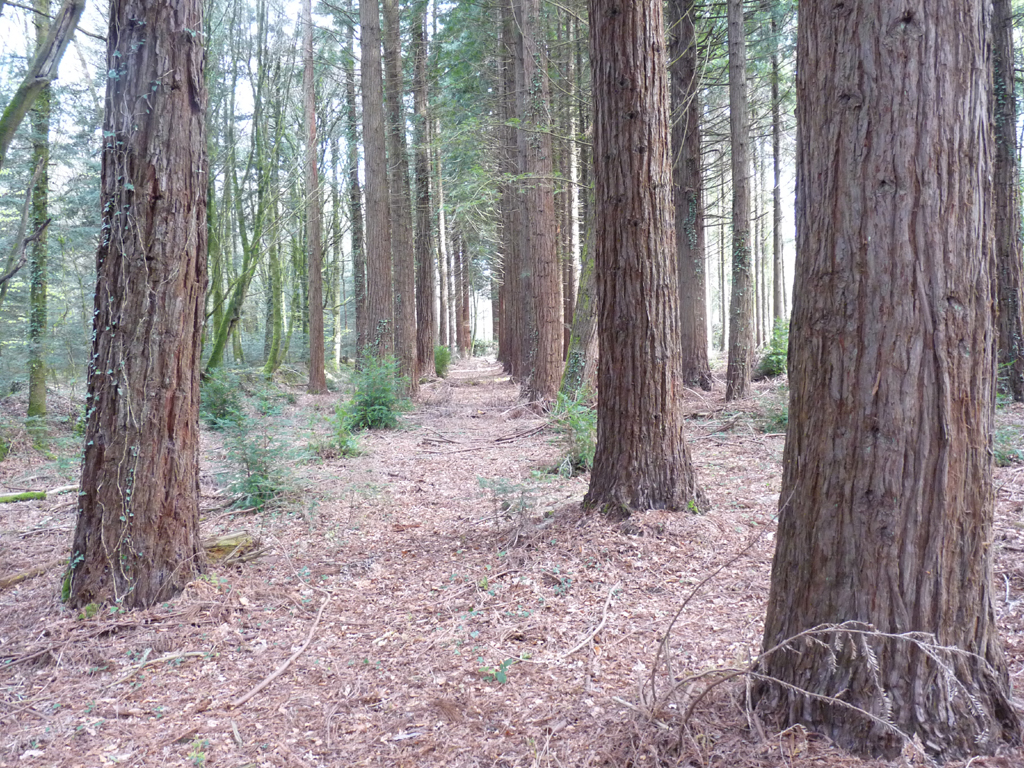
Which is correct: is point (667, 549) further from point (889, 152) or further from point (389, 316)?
point (389, 316)

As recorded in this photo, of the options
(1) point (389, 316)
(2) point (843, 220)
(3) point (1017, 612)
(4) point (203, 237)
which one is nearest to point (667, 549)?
(3) point (1017, 612)

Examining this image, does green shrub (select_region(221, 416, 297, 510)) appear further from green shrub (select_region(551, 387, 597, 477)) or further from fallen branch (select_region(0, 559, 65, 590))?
green shrub (select_region(551, 387, 597, 477))

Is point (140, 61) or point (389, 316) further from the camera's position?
point (389, 316)

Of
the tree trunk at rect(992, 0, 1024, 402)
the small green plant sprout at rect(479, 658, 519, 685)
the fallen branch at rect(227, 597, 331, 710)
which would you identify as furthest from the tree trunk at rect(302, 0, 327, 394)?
the small green plant sprout at rect(479, 658, 519, 685)

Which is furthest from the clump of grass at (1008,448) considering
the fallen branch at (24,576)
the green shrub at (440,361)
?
the green shrub at (440,361)

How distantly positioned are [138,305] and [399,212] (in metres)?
11.5

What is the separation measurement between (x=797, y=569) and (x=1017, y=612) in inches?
61.2

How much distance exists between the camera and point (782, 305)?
2314 cm

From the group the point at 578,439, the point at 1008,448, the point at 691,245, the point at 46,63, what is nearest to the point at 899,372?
the point at 578,439

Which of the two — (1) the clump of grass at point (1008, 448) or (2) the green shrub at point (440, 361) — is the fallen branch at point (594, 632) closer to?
(1) the clump of grass at point (1008, 448)

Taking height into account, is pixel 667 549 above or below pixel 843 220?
below

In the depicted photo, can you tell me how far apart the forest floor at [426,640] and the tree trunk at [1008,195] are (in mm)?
3523

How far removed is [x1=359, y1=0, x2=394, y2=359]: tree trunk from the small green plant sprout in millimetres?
8911

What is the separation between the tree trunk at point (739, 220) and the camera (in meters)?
9.72
